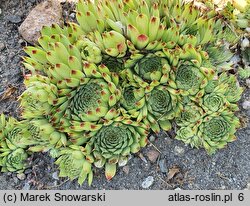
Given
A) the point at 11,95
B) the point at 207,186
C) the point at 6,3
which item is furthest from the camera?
the point at 6,3

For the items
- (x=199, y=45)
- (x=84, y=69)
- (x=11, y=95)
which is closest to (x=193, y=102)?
(x=199, y=45)

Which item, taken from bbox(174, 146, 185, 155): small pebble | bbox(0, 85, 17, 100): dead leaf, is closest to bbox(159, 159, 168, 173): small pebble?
bbox(174, 146, 185, 155): small pebble

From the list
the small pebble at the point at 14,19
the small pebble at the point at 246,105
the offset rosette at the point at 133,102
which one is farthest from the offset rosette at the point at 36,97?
the small pebble at the point at 246,105

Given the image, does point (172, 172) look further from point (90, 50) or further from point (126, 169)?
point (90, 50)

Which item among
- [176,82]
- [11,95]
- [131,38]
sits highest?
[131,38]

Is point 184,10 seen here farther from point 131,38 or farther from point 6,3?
point 6,3

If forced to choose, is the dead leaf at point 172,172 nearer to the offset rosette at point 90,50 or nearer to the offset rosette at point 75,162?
the offset rosette at point 75,162

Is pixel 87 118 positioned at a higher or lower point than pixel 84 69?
lower
